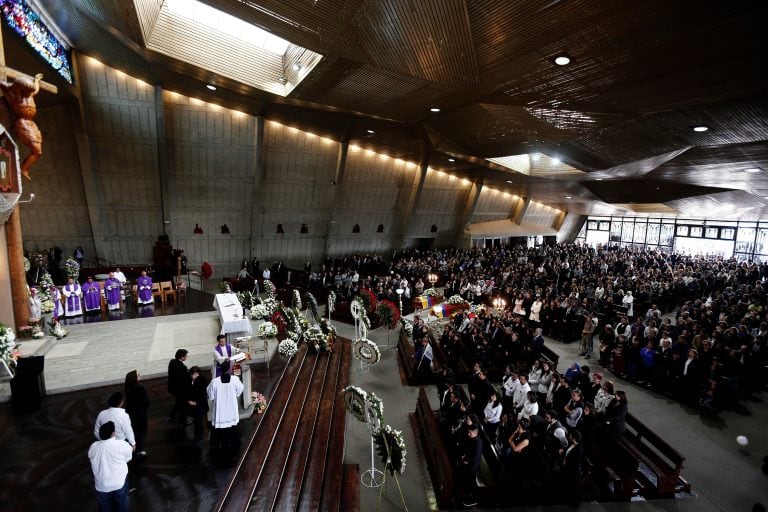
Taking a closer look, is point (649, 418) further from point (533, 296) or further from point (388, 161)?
point (388, 161)

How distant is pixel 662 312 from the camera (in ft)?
49.6

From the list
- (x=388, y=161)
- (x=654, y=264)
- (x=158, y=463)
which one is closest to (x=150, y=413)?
(x=158, y=463)

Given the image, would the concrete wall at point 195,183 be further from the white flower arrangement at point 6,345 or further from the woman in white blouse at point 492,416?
the woman in white blouse at point 492,416

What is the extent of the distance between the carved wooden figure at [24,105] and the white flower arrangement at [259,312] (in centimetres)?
544

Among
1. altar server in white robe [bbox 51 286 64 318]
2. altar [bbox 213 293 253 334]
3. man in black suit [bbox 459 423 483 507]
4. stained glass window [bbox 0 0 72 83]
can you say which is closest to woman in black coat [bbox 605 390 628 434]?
man in black suit [bbox 459 423 483 507]

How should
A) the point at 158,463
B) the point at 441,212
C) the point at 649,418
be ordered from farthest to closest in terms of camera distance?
the point at 441,212 < the point at 649,418 < the point at 158,463

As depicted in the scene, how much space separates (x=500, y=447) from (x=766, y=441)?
16.6 ft

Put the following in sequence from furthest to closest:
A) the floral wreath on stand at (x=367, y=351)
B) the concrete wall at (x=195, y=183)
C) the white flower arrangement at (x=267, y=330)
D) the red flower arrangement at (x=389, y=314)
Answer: the concrete wall at (x=195, y=183) < the red flower arrangement at (x=389, y=314) < the floral wreath on stand at (x=367, y=351) < the white flower arrangement at (x=267, y=330)

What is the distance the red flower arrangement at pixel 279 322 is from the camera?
378 inches

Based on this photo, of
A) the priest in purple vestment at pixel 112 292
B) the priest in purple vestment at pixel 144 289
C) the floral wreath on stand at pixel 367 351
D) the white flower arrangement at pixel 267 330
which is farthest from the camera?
the priest in purple vestment at pixel 144 289

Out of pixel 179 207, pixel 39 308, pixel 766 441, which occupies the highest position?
pixel 179 207

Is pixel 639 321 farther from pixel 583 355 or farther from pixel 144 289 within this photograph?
pixel 144 289

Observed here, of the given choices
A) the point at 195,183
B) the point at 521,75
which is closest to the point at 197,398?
the point at 521,75

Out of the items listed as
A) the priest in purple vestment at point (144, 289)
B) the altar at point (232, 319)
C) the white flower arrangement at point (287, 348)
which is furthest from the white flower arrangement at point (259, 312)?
the priest in purple vestment at point (144, 289)
